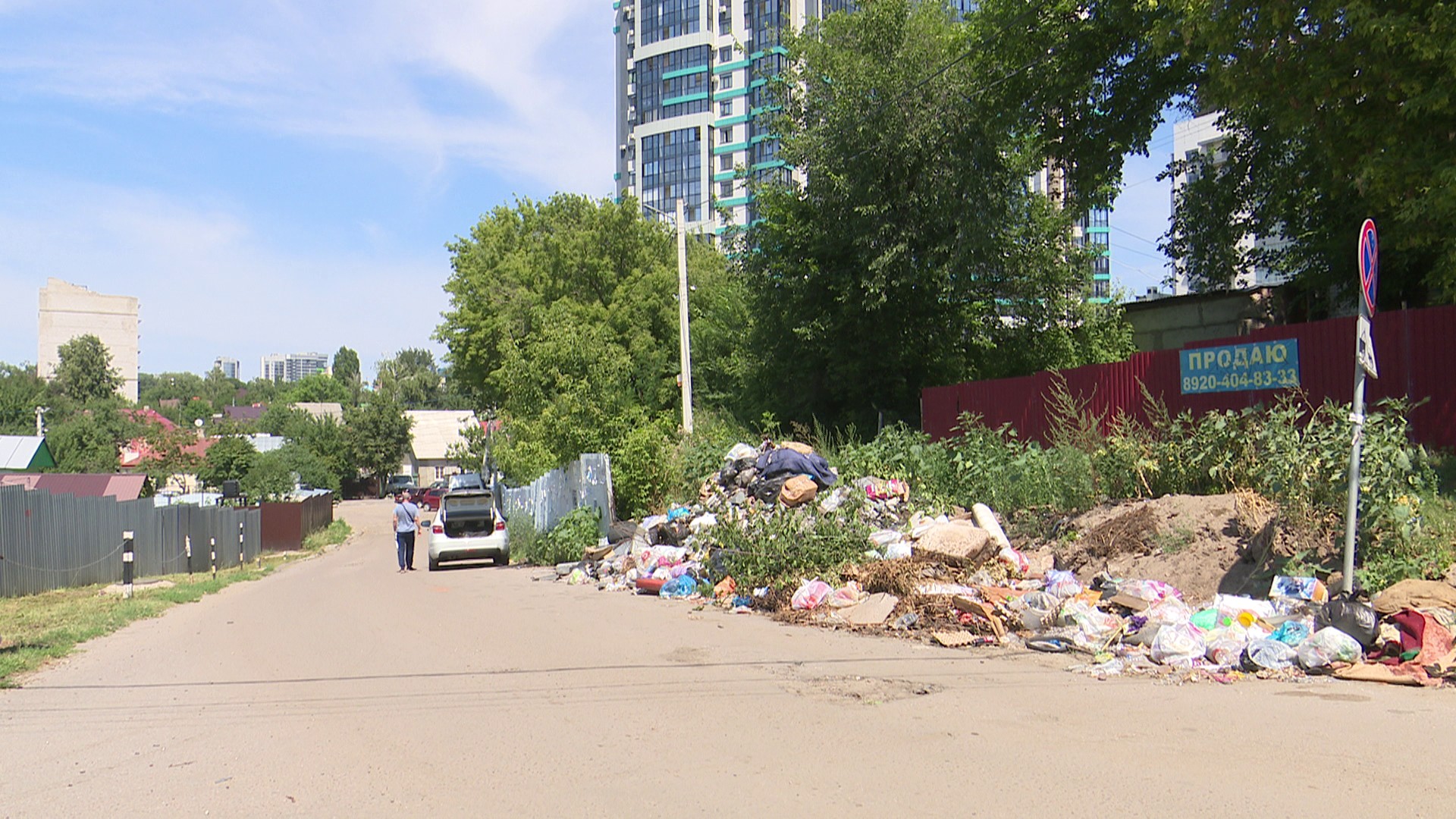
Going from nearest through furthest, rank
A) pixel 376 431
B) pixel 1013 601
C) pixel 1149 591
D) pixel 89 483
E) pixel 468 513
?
pixel 1149 591, pixel 1013 601, pixel 468 513, pixel 89 483, pixel 376 431

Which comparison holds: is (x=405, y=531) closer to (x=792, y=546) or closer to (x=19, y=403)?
(x=792, y=546)

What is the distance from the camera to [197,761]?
19.8 ft

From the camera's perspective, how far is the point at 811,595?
1152 centimetres

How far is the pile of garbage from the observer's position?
25.1 ft

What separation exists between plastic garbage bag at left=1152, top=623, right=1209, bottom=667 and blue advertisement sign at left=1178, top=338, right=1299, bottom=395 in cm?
562

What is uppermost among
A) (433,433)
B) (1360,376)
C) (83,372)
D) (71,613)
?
(83,372)

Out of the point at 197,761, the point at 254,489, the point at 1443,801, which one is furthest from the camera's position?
the point at 254,489

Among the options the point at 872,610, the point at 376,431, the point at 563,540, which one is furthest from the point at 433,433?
the point at 872,610

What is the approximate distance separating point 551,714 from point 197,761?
211cm

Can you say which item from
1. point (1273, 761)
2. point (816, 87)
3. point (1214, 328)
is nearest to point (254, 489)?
point (816, 87)

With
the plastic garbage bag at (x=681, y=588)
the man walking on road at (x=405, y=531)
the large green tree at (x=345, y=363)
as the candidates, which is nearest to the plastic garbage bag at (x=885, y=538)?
the plastic garbage bag at (x=681, y=588)

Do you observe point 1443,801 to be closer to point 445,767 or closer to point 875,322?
point 445,767

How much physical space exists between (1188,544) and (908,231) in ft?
38.8

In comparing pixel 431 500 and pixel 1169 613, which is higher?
pixel 1169 613
